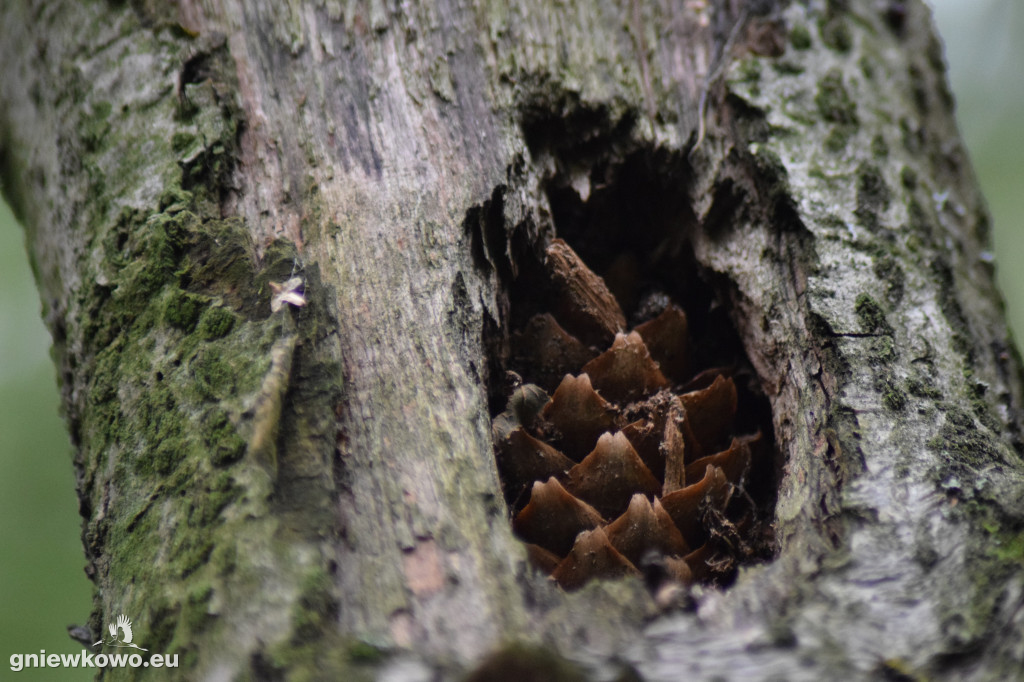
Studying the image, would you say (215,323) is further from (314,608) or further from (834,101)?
(834,101)

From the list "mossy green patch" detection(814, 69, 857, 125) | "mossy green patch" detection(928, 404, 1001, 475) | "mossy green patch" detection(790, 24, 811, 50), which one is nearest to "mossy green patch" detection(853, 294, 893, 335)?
"mossy green patch" detection(928, 404, 1001, 475)

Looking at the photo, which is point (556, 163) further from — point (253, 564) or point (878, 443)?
point (253, 564)

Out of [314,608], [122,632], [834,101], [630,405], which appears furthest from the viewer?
[834,101]

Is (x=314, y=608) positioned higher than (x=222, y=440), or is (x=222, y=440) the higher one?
(x=222, y=440)

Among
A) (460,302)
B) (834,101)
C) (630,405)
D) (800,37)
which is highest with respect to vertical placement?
(800,37)

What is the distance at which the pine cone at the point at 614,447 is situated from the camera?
80 centimetres

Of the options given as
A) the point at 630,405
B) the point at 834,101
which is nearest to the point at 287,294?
the point at 630,405

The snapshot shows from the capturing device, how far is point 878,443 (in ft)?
2.36

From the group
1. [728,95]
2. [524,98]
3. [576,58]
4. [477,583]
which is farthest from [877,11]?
[477,583]

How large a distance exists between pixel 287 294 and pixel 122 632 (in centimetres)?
36

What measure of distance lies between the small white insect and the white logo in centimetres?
33

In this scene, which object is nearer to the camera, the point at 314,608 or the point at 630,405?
the point at 314,608

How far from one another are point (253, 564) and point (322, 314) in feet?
0.87

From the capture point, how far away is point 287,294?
0.74 metres
